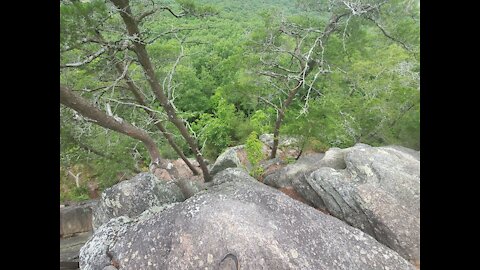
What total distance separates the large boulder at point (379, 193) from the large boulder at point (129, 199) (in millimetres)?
2653

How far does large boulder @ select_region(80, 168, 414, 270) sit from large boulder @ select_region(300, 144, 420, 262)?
0.80 m

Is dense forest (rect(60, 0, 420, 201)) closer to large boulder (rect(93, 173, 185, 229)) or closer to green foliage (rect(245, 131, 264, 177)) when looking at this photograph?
green foliage (rect(245, 131, 264, 177))

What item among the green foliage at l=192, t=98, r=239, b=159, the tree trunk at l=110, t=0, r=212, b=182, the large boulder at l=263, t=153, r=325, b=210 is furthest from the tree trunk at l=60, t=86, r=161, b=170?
the green foliage at l=192, t=98, r=239, b=159

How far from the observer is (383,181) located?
4723mm

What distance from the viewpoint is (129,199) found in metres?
4.66

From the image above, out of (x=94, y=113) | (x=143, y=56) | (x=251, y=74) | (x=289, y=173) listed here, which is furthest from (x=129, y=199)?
(x=251, y=74)

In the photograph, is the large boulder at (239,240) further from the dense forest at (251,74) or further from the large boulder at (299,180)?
the large boulder at (299,180)

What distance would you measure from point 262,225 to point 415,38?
5.01 m

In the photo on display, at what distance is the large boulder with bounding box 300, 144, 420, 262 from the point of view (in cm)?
408

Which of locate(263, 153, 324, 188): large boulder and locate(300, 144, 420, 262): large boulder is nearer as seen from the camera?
locate(300, 144, 420, 262): large boulder

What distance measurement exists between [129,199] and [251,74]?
4.11 meters
